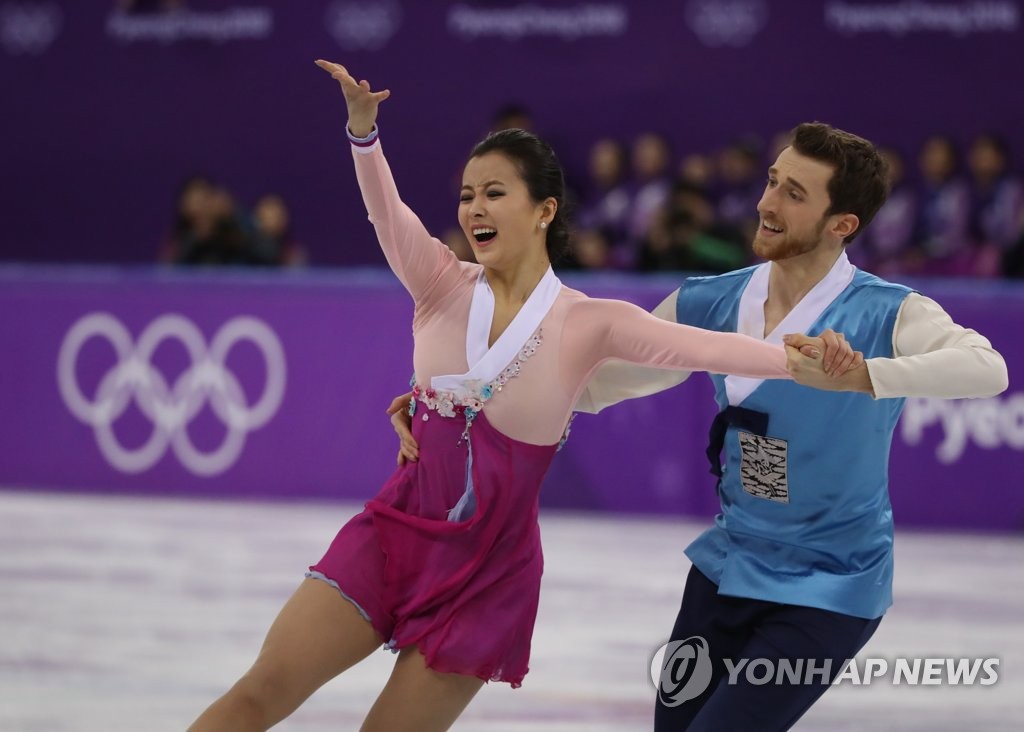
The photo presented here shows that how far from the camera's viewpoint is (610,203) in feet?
43.2

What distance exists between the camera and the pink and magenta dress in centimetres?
390

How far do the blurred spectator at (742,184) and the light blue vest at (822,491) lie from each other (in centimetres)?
775

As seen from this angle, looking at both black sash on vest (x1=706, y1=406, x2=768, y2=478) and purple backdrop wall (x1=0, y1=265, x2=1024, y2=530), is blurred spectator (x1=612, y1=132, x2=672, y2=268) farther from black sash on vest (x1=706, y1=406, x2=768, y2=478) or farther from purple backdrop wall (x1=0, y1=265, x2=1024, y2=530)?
black sash on vest (x1=706, y1=406, x2=768, y2=478)

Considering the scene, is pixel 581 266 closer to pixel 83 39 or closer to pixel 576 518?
Answer: pixel 576 518

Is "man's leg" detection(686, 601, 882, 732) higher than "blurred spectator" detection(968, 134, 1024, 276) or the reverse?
the reverse

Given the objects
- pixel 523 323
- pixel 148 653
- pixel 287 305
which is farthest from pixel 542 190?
pixel 287 305

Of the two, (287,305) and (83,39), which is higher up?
(83,39)

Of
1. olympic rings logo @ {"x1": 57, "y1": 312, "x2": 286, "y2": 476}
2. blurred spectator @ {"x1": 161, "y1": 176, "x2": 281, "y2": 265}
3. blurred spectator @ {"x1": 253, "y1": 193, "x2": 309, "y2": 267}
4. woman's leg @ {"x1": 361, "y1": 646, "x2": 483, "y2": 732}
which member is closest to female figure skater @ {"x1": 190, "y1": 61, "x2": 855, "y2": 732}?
woman's leg @ {"x1": 361, "y1": 646, "x2": 483, "y2": 732}

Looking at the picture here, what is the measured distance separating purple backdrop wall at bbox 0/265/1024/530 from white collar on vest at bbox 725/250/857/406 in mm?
5896

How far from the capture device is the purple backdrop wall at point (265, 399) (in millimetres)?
10234

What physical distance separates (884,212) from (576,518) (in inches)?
152

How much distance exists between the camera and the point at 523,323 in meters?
4.00

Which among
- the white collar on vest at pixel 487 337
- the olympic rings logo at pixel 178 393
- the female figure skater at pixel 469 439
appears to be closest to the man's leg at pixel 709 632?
the female figure skater at pixel 469 439

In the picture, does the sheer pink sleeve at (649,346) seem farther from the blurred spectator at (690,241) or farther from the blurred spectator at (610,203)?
the blurred spectator at (610,203)
